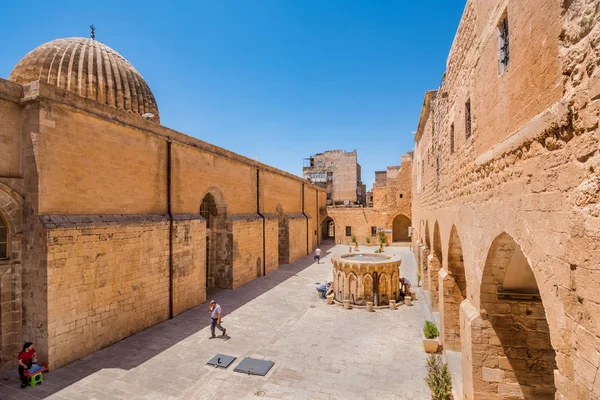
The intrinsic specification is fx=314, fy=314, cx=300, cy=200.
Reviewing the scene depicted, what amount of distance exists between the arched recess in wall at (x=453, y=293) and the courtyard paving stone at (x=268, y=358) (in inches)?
37.0

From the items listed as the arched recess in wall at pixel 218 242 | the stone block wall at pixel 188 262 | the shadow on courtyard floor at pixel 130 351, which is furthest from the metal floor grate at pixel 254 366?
the arched recess in wall at pixel 218 242

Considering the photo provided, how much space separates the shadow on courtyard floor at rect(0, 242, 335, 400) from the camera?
676cm

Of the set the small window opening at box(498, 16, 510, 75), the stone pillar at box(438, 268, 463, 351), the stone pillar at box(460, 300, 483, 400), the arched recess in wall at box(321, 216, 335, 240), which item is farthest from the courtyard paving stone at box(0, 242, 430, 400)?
the arched recess in wall at box(321, 216, 335, 240)

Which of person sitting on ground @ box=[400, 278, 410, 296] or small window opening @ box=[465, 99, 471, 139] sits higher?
small window opening @ box=[465, 99, 471, 139]

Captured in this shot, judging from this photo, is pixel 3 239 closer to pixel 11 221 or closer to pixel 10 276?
pixel 11 221

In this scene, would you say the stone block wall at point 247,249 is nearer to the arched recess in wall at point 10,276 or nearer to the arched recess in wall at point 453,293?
the arched recess in wall at point 10,276

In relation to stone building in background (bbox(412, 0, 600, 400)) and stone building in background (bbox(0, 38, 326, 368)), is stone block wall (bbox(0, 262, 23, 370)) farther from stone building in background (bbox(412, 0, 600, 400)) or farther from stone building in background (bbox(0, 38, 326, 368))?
stone building in background (bbox(412, 0, 600, 400))

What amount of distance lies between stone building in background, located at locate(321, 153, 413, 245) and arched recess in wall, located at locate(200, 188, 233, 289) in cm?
1976

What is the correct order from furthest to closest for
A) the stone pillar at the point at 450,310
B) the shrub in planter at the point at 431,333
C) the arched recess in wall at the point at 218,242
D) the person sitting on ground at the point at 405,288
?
the arched recess in wall at the point at 218,242, the person sitting on ground at the point at 405,288, the shrub in planter at the point at 431,333, the stone pillar at the point at 450,310

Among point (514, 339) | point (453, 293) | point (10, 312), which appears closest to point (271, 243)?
point (453, 293)

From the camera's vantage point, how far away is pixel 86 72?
13.2m

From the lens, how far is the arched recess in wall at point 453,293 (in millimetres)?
7977

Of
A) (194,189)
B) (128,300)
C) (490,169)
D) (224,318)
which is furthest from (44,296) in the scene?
(490,169)

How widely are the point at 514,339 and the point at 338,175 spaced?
3605cm
